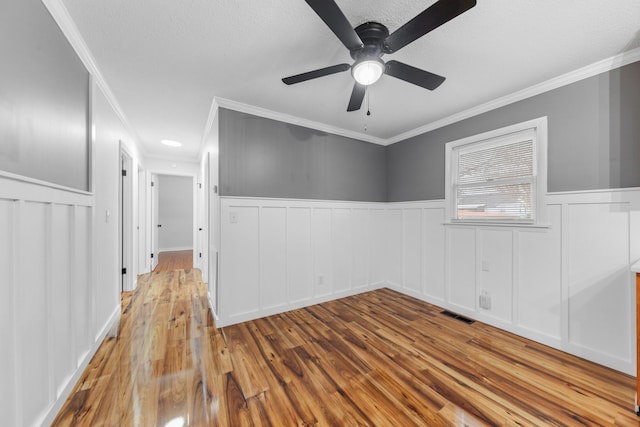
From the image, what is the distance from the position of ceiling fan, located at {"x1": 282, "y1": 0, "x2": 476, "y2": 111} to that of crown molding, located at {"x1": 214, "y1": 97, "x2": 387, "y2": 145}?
4.20 feet

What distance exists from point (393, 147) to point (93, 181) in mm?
3801

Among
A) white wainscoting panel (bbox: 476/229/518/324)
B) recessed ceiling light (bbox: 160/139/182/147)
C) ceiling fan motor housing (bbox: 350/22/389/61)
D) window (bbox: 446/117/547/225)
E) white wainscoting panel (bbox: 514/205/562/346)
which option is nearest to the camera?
ceiling fan motor housing (bbox: 350/22/389/61)

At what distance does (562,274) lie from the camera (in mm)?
2178

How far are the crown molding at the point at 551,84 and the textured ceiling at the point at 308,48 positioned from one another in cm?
7

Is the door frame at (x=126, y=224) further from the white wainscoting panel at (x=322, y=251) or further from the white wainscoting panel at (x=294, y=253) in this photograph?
the white wainscoting panel at (x=322, y=251)

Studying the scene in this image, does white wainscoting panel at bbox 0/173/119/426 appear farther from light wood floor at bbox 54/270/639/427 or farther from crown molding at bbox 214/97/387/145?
crown molding at bbox 214/97/387/145

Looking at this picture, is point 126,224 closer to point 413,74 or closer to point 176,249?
point 413,74

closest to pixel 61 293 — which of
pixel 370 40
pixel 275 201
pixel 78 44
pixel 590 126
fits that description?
pixel 78 44

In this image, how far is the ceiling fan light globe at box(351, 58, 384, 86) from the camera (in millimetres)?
1525

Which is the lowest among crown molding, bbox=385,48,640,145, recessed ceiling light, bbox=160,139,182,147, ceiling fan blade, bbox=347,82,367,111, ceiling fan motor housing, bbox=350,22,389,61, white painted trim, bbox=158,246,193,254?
white painted trim, bbox=158,246,193,254

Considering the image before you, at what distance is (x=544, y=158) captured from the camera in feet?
7.56

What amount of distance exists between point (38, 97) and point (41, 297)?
112 centimetres

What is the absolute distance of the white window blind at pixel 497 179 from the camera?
2.46m

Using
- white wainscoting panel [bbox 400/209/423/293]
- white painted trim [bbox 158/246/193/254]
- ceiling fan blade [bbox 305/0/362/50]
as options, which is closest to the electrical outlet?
white wainscoting panel [bbox 400/209/423/293]
